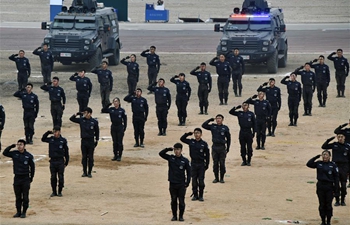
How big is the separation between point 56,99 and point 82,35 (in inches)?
438

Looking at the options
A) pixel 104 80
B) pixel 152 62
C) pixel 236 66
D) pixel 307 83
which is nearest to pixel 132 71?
pixel 152 62

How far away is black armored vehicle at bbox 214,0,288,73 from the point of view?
39.6 m

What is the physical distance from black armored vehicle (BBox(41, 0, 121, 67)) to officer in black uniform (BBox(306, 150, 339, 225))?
854 inches

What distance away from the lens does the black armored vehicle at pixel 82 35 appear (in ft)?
131

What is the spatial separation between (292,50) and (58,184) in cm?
2811

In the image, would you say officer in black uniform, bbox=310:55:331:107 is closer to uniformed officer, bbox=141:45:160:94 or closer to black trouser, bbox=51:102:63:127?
uniformed officer, bbox=141:45:160:94

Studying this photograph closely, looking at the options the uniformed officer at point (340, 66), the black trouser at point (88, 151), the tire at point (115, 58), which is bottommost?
the tire at point (115, 58)

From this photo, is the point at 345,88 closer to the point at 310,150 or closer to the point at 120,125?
the point at 310,150

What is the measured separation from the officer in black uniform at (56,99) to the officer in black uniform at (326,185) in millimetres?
11535

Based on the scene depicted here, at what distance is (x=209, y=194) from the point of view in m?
22.1

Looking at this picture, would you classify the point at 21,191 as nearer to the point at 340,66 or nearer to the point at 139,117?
the point at 139,117

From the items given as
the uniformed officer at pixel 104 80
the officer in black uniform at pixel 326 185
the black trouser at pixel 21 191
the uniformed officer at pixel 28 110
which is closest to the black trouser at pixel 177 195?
the officer in black uniform at pixel 326 185

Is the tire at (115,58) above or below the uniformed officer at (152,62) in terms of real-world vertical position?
below

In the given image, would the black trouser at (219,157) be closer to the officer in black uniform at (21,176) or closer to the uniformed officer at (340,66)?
the officer in black uniform at (21,176)
